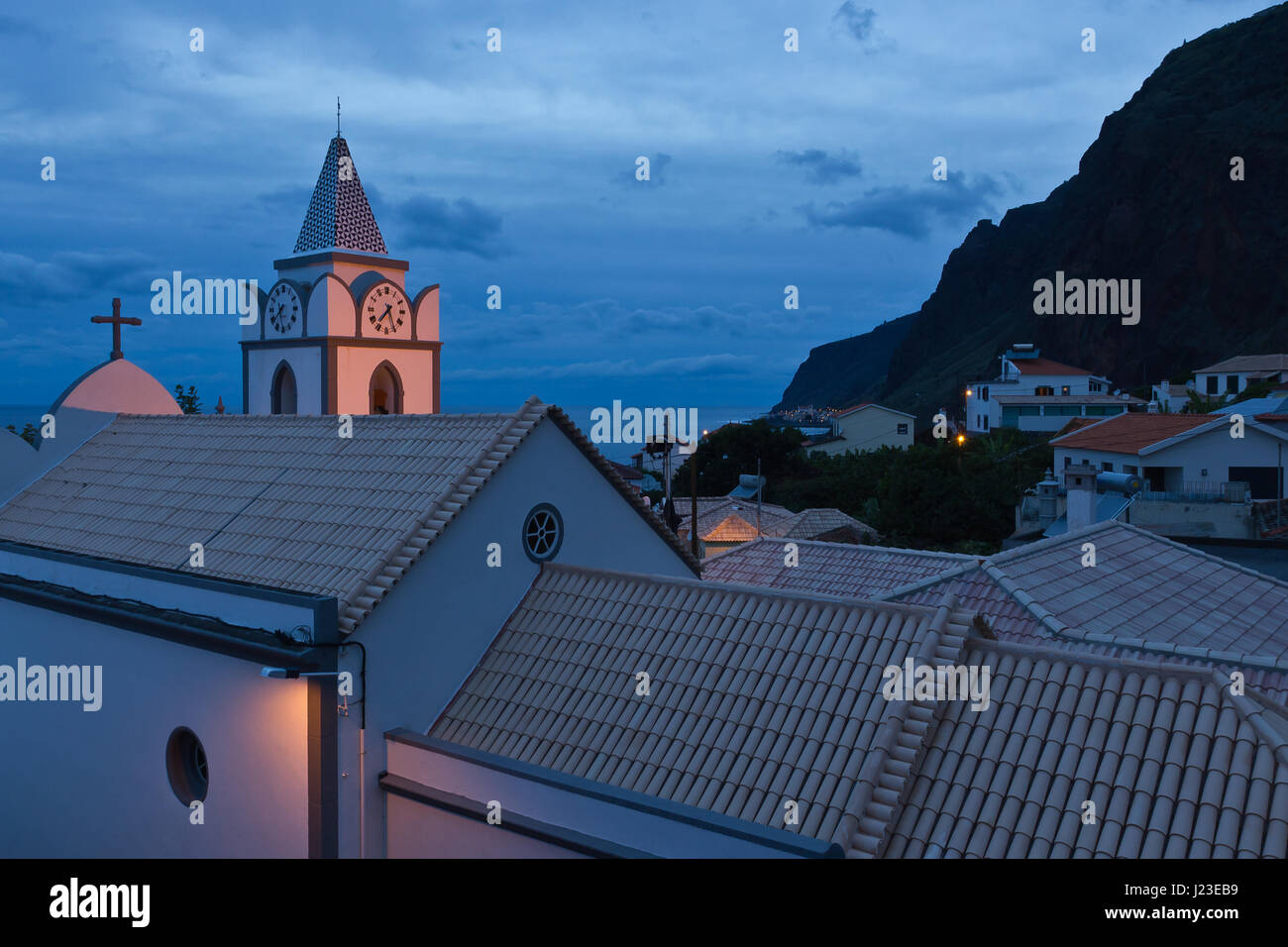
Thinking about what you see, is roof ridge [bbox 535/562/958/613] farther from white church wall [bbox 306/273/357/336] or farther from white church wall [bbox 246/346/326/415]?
white church wall [bbox 306/273/357/336]

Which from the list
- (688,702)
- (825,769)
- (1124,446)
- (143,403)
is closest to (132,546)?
(143,403)

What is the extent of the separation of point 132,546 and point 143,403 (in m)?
6.88

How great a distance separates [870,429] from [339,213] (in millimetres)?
69867

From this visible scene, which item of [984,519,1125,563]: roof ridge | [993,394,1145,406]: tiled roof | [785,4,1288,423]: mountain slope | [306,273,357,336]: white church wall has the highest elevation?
[785,4,1288,423]: mountain slope

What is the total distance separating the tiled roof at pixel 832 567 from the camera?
2045cm

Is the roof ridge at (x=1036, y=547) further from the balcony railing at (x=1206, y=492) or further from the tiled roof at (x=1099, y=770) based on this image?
the balcony railing at (x=1206, y=492)

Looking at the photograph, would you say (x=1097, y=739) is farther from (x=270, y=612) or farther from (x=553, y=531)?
(x=270, y=612)

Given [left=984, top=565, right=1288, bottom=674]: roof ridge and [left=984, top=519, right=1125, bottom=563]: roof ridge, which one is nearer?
[left=984, top=565, right=1288, bottom=674]: roof ridge

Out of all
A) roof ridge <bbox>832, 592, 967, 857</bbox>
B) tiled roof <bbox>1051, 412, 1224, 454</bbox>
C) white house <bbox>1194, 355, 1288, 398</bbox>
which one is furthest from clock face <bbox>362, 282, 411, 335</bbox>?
white house <bbox>1194, 355, 1288, 398</bbox>

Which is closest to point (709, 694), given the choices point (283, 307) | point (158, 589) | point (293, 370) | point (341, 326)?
point (158, 589)

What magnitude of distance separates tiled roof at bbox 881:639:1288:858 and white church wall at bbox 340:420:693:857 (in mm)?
5527

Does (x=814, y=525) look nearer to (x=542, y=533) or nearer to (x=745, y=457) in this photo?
(x=542, y=533)

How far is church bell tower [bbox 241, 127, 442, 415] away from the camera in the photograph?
17.6 metres
